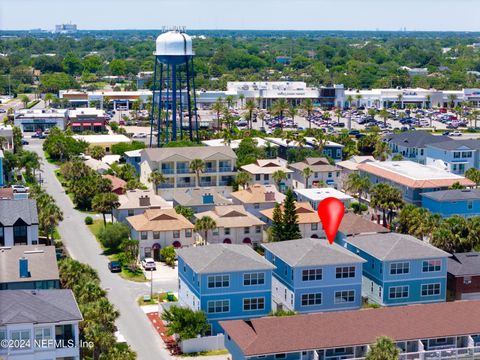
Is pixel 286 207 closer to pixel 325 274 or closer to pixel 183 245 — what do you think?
pixel 183 245

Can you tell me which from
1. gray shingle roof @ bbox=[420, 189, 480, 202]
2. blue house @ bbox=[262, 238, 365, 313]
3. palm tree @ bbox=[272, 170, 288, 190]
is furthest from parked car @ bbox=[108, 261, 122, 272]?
gray shingle roof @ bbox=[420, 189, 480, 202]

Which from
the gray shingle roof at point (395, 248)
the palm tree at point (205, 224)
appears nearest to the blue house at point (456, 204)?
the gray shingle roof at point (395, 248)

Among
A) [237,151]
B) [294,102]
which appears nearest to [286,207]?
[237,151]

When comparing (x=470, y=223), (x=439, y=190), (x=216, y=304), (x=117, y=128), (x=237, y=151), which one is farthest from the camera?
(x=117, y=128)

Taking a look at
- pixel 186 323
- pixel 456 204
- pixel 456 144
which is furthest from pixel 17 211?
pixel 456 144

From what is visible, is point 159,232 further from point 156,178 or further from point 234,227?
point 156,178

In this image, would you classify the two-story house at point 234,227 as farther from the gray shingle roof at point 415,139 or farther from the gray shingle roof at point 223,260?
the gray shingle roof at point 415,139
